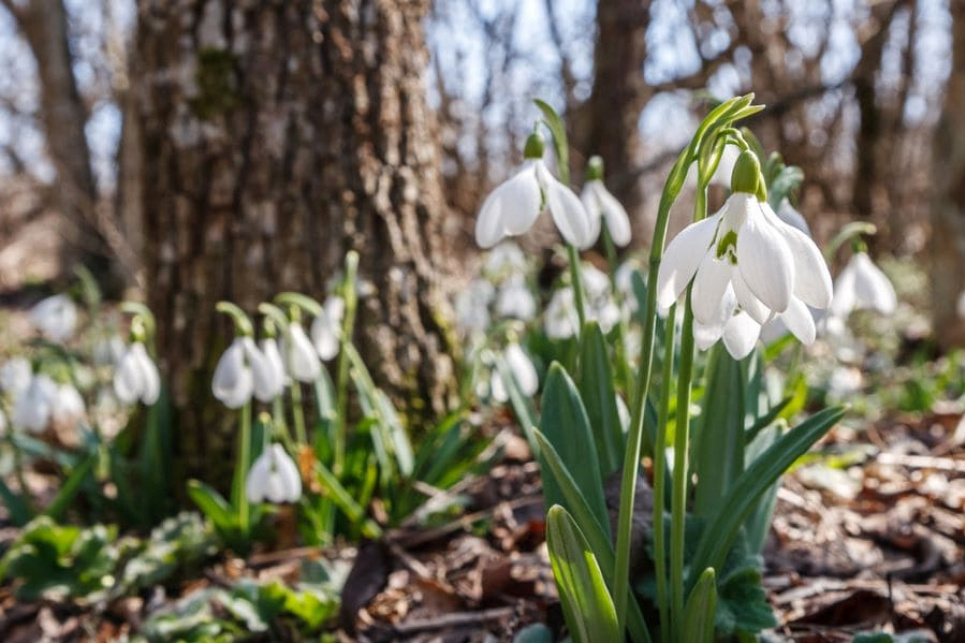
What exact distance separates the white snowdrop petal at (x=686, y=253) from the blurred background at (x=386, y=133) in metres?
0.77

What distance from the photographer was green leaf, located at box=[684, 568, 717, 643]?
108cm

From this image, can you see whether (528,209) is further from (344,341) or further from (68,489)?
(68,489)

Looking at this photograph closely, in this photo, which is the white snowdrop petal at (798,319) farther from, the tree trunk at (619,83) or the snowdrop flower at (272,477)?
the tree trunk at (619,83)

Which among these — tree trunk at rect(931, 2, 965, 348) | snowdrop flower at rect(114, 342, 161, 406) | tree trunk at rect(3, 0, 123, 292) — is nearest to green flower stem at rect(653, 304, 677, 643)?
snowdrop flower at rect(114, 342, 161, 406)

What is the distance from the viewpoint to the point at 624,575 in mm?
1138

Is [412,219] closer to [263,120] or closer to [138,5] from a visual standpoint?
[263,120]

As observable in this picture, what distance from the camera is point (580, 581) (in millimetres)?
1112

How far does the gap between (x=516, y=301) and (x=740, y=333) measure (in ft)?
7.96

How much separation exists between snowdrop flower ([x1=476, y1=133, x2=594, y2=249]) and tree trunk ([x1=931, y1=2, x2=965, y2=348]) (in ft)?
16.6

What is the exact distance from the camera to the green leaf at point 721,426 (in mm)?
1371

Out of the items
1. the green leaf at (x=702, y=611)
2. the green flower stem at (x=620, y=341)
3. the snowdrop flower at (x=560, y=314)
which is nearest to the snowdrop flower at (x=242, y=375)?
the green flower stem at (x=620, y=341)

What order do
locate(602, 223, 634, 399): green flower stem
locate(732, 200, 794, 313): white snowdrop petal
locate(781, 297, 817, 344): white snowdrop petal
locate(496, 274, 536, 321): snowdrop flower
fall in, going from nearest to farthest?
locate(732, 200, 794, 313): white snowdrop petal
locate(781, 297, 817, 344): white snowdrop petal
locate(602, 223, 634, 399): green flower stem
locate(496, 274, 536, 321): snowdrop flower

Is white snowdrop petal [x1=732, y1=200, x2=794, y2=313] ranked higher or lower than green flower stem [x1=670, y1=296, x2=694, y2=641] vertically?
higher

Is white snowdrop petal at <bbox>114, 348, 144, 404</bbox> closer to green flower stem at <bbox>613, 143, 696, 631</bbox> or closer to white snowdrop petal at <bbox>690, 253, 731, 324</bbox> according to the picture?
green flower stem at <bbox>613, 143, 696, 631</bbox>
